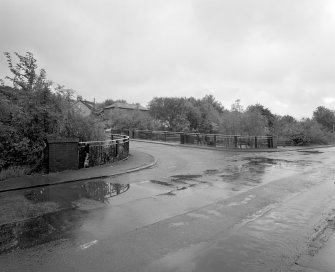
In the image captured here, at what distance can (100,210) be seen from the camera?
6656 mm

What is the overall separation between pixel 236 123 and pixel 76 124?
62.1 feet

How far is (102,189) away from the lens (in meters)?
8.82

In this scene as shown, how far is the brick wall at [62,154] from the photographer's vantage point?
10.9m

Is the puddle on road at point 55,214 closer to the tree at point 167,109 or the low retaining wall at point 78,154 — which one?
the low retaining wall at point 78,154

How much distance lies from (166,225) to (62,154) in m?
6.97

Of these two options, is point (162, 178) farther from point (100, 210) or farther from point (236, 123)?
point (236, 123)


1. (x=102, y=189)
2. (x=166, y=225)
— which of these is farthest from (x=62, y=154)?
(x=166, y=225)

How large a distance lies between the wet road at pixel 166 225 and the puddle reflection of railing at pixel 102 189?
3 centimetres

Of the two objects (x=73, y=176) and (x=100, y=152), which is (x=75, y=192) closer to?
(x=73, y=176)

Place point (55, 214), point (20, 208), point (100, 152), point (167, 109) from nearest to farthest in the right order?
point (55, 214) → point (20, 208) → point (100, 152) → point (167, 109)

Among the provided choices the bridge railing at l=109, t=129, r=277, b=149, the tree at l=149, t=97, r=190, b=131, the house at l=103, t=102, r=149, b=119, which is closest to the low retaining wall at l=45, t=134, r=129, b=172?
the house at l=103, t=102, r=149, b=119

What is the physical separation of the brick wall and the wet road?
7.07 feet

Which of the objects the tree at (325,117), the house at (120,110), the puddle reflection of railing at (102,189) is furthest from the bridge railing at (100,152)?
the tree at (325,117)

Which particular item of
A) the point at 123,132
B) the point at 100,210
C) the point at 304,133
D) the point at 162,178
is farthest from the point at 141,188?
the point at 304,133
